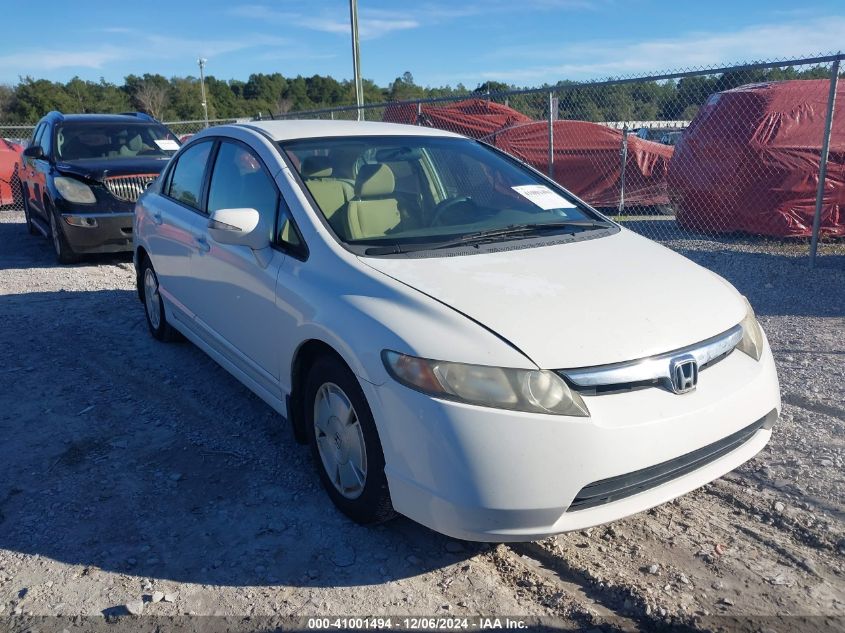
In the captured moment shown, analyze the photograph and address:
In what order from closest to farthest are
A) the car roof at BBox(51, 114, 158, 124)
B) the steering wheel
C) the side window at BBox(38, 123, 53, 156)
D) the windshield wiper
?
the windshield wiper, the steering wheel, the side window at BBox(38, 123, 53, 156), the car roof at BBox(51, 114, 158, 124)

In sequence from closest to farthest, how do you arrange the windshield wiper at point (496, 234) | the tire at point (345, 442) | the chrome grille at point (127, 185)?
the tire at point (345, 442) → the windshield wiper at point (496, 234) → the chrome grille at point (127, 185)

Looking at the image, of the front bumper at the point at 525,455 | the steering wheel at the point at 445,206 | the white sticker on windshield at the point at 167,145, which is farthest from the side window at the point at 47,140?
the front bumper at the point at 525,455

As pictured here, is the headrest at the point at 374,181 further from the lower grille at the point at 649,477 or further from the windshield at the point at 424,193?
the lower grille at the point at 649,477

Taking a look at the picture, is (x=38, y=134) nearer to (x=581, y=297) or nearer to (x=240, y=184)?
(x=240, y=184)

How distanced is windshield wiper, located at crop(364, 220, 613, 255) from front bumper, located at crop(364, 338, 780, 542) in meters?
0.80

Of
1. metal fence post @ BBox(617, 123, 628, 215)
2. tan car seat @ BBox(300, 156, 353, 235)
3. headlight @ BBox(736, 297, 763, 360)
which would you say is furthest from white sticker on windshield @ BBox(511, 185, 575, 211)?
metal fence post @ BBox(617, 123, 628, 215)

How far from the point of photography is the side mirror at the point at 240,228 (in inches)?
137

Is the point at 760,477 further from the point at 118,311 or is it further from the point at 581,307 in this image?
the point at 118,311

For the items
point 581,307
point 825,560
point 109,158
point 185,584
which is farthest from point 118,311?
point 825,560

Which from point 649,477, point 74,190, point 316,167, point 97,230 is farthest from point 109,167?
point 649,477

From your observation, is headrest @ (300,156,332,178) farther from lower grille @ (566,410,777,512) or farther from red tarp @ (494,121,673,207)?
red tarp @ (494,121,673,207)

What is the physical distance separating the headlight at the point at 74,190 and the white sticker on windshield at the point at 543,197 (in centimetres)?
609

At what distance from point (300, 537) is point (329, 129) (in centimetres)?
229

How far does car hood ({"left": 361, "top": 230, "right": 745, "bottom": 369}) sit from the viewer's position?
2.62 meters
